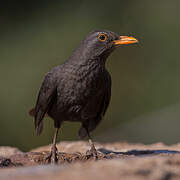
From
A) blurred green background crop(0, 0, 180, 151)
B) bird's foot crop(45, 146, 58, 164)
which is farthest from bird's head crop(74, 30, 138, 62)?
blurred green background crop(0, 0, 180, 151)

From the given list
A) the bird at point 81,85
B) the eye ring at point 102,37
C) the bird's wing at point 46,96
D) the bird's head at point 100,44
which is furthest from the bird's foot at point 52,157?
the eye ring at point 102,37

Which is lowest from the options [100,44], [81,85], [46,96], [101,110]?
[101,110]

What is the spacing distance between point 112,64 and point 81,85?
17.7ft

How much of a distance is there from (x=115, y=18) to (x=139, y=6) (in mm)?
805

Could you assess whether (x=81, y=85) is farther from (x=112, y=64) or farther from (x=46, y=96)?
(x=112, y=64)

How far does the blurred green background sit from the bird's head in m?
4.01

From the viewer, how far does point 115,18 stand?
1005 centimetres

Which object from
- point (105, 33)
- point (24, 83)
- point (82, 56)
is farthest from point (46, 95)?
point (24, 83)

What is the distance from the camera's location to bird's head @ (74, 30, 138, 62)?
4672 millimetres

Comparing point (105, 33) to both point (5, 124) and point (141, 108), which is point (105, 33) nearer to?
point (141, 108)

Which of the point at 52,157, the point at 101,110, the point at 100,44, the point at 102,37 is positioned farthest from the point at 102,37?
the point at 52,157

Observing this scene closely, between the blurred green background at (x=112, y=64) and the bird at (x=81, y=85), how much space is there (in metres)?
3.96

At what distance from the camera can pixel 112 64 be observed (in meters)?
9.74

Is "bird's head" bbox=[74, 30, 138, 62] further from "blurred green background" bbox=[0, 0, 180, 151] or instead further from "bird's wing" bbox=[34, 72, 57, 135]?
"blurred green background" bbox=[0, 0, 180, 151]
